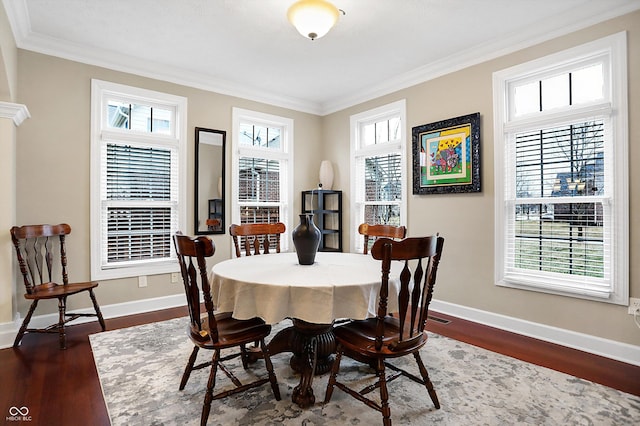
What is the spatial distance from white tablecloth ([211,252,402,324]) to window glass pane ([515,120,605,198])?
76.9 inches

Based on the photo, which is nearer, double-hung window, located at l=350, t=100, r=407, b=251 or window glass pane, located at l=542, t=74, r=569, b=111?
window glass pane, located at l=542, t=74, r=569, b=111

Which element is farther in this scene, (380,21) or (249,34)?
(249,34)

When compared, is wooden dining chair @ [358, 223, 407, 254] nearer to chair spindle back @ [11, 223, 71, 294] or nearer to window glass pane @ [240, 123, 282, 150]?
window glass pane @ [240, 123, 282, 150]

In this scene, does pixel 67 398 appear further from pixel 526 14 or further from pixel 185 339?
pixel 526 14

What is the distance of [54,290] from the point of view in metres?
2.93

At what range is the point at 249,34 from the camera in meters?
3.12

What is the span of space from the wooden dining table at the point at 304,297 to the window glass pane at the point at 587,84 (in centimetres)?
218

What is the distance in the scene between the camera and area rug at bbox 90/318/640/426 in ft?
6.02

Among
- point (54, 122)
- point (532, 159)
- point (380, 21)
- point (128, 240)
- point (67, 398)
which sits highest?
point (380, 21)

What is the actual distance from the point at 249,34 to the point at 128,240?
8.26 ft

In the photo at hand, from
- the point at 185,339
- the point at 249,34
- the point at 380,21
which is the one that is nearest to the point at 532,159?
the point at 380,21

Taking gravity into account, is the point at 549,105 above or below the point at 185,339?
above

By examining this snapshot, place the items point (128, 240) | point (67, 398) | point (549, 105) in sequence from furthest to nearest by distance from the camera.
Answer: point (128, 240) → point (549, 105) → point (67, 398)

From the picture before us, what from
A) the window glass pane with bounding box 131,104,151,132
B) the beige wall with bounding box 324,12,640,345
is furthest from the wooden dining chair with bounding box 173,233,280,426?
the window glass pane with bounding box 131,104,151,132
